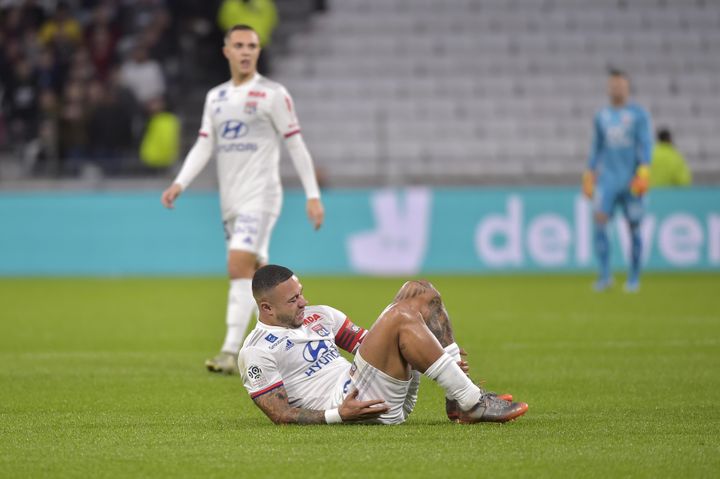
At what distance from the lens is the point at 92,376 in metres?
Result: 9.66

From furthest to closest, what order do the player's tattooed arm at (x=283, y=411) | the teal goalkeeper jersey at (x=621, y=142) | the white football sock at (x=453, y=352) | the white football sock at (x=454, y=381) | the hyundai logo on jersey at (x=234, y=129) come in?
the teal goalkeeper jersey at (x=621, y=142), the hyundai logo on jersey at (x=234, y=129), the player's tattooed arm at (x=283, y=411), the white football sock at (x=453, y=352), the white football sock at (x=454, y=381)

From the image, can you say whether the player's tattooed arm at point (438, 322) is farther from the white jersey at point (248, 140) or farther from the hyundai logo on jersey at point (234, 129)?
the hyundai logo on jersey at point (234, 129)

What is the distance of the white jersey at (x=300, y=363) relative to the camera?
682cm

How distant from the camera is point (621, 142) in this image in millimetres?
17016

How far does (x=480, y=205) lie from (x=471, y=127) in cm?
421

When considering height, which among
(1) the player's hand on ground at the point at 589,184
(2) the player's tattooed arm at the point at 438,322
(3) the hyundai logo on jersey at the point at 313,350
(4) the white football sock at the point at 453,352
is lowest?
(1) the player's hand on ground at the point at 589,184

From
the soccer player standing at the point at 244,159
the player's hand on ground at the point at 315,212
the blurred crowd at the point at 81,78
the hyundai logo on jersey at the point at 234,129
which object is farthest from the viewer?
the blurred crowd at the point at 81,78

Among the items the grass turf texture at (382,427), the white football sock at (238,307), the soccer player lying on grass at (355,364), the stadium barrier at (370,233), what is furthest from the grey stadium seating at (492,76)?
the soccer player lying on grass at (355,364)

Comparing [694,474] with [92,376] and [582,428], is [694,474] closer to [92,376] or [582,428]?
[582,428]

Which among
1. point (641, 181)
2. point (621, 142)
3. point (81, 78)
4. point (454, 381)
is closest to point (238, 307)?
point (454, 381)

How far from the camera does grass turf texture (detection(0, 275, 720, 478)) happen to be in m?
5.91

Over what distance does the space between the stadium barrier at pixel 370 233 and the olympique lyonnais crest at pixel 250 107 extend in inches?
406

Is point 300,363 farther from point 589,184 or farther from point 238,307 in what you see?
point 589,184

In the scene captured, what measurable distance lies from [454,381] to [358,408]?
0.48m
